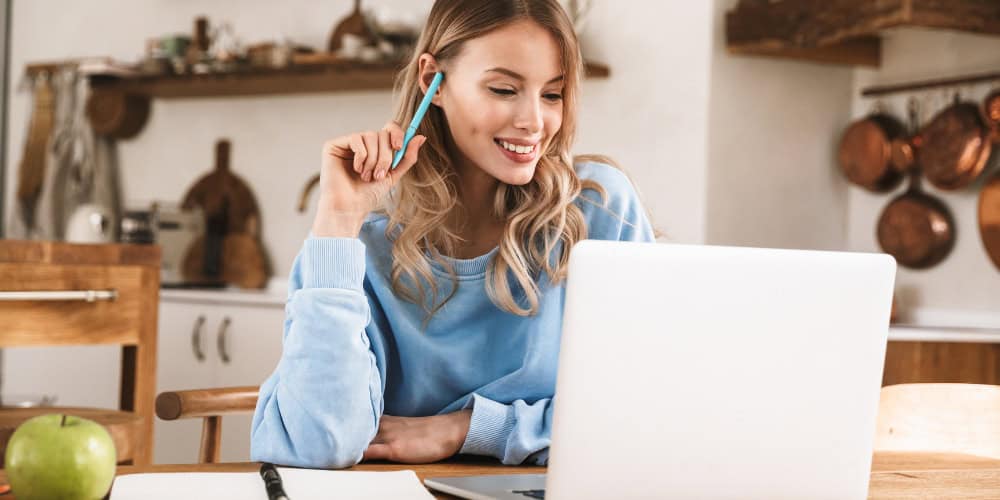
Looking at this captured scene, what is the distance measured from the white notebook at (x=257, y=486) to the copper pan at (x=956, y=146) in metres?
2.31

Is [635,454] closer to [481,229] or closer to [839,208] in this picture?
[481,229]

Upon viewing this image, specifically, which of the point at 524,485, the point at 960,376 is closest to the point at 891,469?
the point at 524,485

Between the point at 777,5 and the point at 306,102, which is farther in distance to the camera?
the point at 306,102

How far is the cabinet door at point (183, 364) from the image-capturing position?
379cm

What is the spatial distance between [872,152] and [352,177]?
2.22 m

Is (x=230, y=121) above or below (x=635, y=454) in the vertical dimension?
above

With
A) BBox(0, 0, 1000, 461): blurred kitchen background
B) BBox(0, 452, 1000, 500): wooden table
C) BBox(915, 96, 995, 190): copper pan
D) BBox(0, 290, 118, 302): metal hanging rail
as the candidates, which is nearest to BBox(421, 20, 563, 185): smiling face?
BBox(0, 452, 1000, 500): wooden table

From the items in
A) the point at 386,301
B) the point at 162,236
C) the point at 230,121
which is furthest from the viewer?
the point at 230,121

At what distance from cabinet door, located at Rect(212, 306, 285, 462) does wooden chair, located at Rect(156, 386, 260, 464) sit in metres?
1.85

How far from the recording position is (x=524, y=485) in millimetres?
1129

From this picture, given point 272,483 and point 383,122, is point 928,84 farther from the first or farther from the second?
point 272,483

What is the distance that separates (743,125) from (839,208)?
17.0 inches

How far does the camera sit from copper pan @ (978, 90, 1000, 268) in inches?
117

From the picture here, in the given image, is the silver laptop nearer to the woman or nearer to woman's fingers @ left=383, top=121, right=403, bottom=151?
the woman
